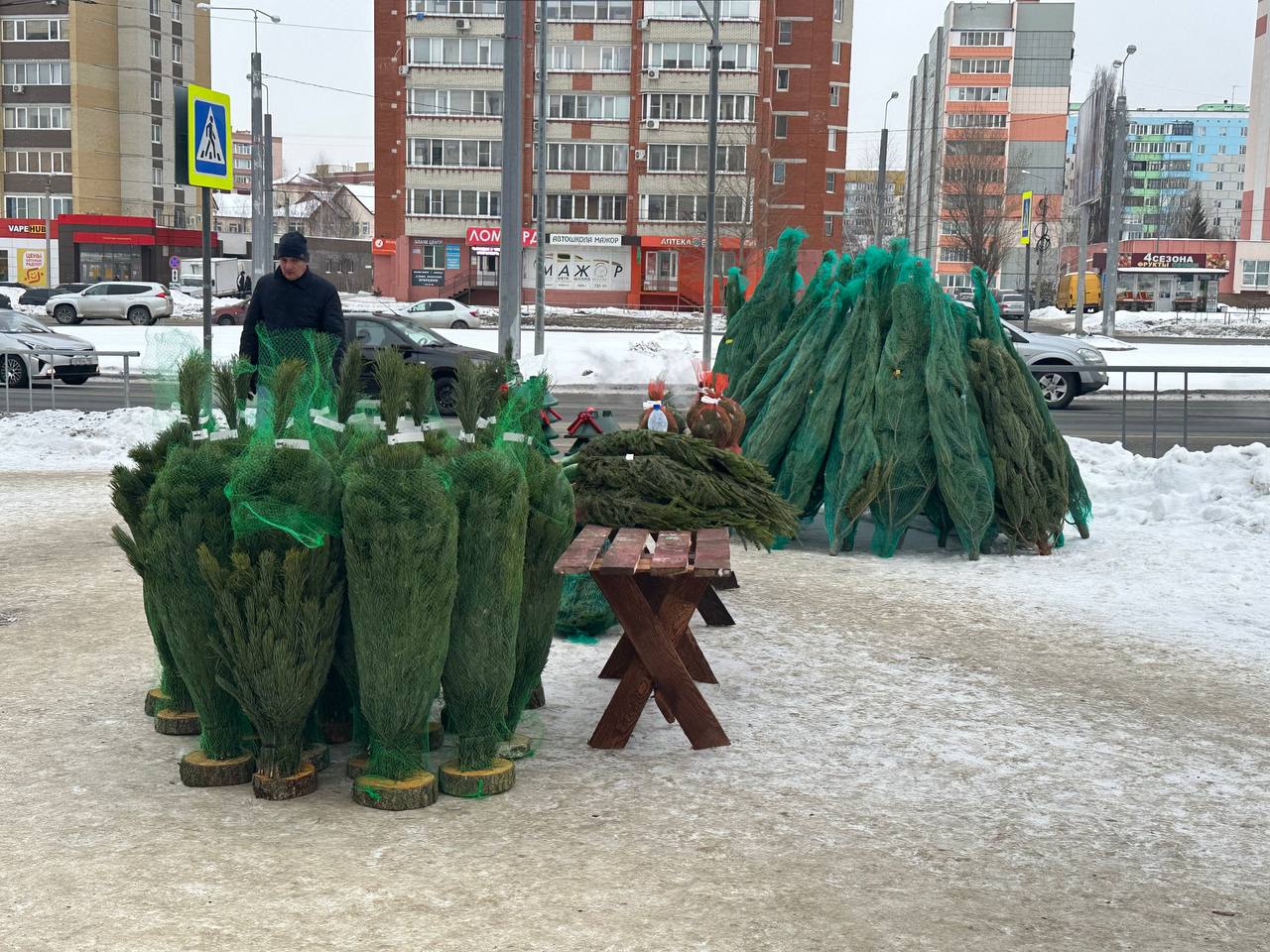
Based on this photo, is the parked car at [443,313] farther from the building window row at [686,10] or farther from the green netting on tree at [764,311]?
the green netting on tree at [764,311]

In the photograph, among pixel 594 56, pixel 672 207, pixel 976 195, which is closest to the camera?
pixel 976 195

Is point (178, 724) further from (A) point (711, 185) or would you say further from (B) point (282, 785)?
(A) point (711, 185)

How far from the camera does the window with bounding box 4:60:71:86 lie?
79.0m

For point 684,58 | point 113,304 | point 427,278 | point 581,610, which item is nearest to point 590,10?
point 684,58

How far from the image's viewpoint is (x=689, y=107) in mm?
69188

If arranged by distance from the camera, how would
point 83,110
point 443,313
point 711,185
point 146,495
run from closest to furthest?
point 146,495, point 711,185, point 443,313, point 83,110

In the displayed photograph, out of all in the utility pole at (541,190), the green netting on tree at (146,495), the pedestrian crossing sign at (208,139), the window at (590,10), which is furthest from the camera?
the window at (590,10)

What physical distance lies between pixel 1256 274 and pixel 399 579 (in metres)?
97.1

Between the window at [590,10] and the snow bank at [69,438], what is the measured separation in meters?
57.5

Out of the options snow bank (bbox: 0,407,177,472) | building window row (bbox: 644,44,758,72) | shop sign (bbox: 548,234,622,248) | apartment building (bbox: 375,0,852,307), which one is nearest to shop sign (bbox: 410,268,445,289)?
apartment building (bbox: 375,0,852,307)

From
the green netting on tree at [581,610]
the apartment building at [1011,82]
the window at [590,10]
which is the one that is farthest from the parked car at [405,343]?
the apartment building at [1011,82]

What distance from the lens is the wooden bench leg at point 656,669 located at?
4.96 m

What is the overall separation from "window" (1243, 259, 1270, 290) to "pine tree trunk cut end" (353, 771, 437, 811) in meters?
96.3

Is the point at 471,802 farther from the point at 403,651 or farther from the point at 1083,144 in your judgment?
the point at 1083,144
